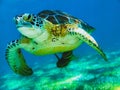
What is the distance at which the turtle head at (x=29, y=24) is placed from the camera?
4.85 meters

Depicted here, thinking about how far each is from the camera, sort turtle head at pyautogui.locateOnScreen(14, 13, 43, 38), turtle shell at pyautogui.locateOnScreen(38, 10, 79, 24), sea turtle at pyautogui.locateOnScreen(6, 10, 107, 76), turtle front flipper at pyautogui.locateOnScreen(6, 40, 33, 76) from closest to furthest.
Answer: turtle head at pyautogui.locateOnScreen(14, 13, 43, 38) < sea turtle at pyautogui.locateOnScreen(6, 10, 107, 76) < turtle shell at pyautogui.locateOnScreen(38, 10, 79, 24) < turtle front flipper at pyautogui.locateOnScreen(6, 40, 33, 76)

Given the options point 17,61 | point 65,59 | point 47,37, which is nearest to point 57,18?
point 47,37

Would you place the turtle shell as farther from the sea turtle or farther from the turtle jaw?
the turtle jaw

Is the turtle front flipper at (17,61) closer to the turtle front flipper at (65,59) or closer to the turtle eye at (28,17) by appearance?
the turtle front flipper at (65,59)

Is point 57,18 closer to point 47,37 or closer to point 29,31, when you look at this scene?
point 47,37

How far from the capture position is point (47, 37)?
18.1 ft

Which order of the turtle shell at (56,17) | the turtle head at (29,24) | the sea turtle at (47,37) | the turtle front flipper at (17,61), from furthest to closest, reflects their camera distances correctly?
the turtle front flipper at (17,61), the turtle shell at (56,17), the sea turtle at (47,37), the turtle head at (29,24)

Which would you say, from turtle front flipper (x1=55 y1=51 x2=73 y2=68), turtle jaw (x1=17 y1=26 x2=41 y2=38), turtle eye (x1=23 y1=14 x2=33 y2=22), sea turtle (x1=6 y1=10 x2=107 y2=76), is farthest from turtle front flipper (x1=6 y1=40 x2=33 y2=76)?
turtle eye (x1=23 y1=14 x2=33 y2=22)

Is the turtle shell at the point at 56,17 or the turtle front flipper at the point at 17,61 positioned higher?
the turtle shell at the point at 56,17

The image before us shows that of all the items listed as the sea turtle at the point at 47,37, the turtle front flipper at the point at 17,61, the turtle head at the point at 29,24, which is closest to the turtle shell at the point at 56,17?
the sea turtle at the point at 47,37

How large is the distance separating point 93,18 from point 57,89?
91657 millimetres

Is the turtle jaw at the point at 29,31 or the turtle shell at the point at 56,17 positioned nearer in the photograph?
the turtle jaw at the point at 29,31

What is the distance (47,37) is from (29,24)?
25.4 inches

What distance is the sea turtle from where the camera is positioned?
16.6 ft
